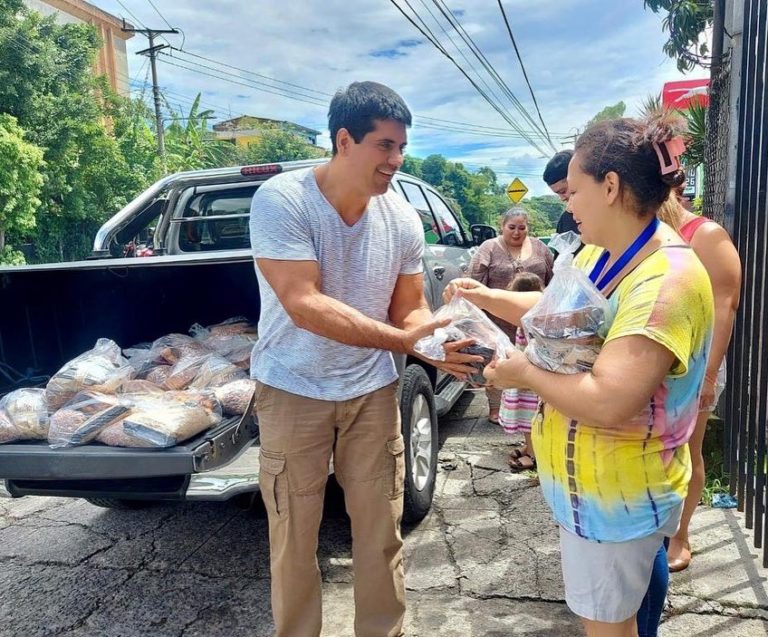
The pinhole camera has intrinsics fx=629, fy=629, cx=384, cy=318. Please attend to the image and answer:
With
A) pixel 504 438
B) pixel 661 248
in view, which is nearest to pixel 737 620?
pixel 661 248

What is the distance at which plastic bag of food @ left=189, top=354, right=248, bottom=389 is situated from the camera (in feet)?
9.96

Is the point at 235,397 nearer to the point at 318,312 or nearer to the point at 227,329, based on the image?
the point at 227,329

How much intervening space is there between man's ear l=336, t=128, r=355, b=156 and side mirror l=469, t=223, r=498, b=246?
4.20 metres

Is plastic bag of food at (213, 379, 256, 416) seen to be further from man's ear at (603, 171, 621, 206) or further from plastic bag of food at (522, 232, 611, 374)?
man's ear at (603, 171, 621, 206)

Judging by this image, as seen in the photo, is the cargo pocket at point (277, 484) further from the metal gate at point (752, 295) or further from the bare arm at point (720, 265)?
the metal gate at point (752, 295)

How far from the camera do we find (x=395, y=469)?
2316 mm

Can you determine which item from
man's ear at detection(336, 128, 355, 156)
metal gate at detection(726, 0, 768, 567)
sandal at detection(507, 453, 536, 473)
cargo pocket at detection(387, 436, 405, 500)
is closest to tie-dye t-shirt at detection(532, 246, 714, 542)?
cargo pocket at detection(387, 436, 405, 500)

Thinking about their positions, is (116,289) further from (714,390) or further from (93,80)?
(93,80)

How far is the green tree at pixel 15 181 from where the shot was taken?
15.3 metres

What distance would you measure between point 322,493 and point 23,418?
4.62 ft

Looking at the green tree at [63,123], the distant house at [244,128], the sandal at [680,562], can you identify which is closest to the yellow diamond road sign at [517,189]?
the green tree at [63,123]

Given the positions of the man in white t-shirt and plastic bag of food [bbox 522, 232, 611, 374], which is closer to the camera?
plastic bag of food [bbox 522, 232, 611, 374]

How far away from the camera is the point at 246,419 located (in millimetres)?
2660

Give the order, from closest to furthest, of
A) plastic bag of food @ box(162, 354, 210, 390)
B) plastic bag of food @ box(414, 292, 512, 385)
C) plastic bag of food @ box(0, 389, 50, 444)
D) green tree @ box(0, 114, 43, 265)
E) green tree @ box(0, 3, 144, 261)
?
plastic bag of food @ box(414, 292, 512, 385)
plastic bag of food @ box(0, 389, 50, 444)
plastic bag of food @ box(162, 354, 210, 390)
green tree @ box(0, 114, 43, 265)
green tree @ box(0, 3, 144, 261)
